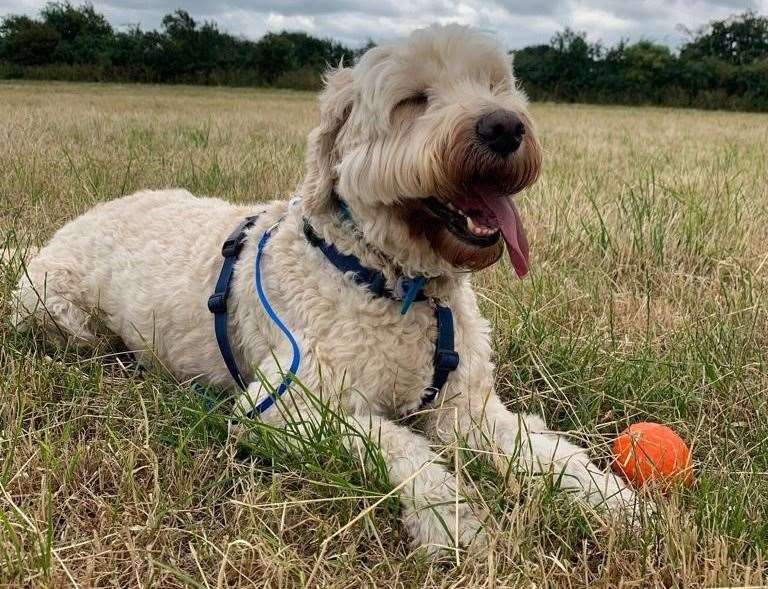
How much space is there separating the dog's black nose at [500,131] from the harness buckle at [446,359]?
0.80 metres

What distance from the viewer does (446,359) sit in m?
2.90

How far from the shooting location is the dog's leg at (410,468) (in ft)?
7.38

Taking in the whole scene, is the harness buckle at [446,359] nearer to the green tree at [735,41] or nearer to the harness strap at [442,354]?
the harness strap at [442,354]

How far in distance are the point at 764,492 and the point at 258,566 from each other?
1.62 metres

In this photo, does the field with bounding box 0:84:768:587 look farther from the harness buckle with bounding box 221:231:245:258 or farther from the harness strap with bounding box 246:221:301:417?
the harness buckle with bounding box 221:231:245:258

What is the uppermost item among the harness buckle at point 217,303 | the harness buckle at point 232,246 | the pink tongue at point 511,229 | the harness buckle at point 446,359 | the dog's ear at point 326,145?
the dog's ear at point 326,145

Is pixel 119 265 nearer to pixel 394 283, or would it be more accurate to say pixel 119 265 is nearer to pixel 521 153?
pixel 394 283

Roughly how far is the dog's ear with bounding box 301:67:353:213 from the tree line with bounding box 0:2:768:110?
3964 cm

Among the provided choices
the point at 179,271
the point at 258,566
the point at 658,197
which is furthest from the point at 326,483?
the point at 658,197

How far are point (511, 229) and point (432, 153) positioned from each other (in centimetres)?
43

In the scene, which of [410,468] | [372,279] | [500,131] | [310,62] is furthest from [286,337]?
[310,62]

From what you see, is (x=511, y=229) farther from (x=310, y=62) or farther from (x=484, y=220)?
(x=310, y=62)

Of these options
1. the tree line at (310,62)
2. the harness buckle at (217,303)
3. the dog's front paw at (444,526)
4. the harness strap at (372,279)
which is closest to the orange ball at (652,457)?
the dog's front paw at (444,526)

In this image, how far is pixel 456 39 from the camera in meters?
2.87
